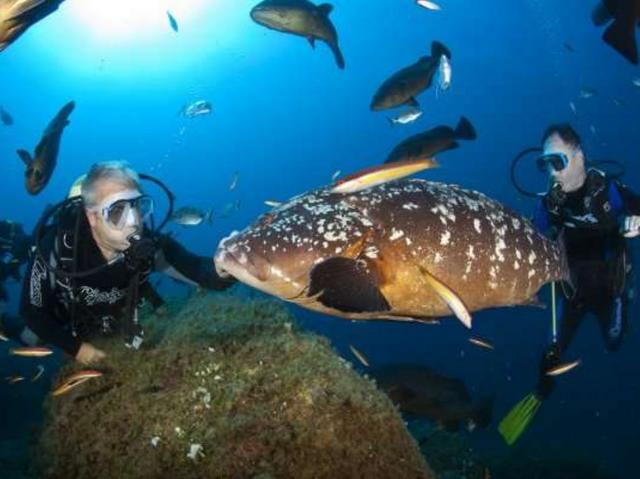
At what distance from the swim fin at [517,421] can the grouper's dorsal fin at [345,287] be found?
3432 millimetres

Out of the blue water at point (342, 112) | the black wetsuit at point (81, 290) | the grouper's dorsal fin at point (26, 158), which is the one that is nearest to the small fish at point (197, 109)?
the grouper's dorsal fin at point (26, 158)

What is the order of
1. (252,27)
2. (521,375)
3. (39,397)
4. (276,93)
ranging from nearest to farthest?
(39,397) → (521,375) → (252,27) → (276,93)

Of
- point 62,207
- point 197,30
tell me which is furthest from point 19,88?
point 62,207

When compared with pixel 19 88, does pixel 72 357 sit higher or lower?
higher

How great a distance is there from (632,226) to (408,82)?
315cm

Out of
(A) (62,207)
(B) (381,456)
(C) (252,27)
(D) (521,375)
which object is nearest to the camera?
(B) (381,456)

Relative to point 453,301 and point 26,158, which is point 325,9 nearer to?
point 26,158

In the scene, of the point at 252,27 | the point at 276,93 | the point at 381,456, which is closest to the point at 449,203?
the point at 381,456

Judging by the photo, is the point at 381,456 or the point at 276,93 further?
the point at 276,93

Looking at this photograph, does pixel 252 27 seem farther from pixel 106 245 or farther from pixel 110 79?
pixel 106 245

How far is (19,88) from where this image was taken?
8725cm

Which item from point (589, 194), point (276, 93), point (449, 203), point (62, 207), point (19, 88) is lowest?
point (276, 93)

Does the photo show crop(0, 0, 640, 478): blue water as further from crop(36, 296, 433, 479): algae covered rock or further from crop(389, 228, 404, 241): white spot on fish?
crop(389, 228, 404, 241): white spot on fish

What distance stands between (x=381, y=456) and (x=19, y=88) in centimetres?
10866
